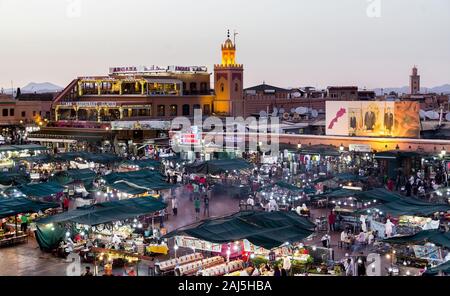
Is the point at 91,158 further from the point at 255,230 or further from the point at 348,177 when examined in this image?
the point at 255,230

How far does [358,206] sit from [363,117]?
10.9 meters

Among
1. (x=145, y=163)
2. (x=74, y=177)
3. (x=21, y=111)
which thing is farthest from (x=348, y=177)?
(x=21, y=111)

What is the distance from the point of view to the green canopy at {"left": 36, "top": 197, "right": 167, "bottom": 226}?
14.2 m

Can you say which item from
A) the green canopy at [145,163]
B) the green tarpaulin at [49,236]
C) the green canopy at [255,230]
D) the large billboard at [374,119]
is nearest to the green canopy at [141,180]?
the green canopy at [145,163]

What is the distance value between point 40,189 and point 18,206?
123 inches

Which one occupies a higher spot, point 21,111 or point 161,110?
point 21,111

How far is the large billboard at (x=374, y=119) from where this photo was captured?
27.1 metres

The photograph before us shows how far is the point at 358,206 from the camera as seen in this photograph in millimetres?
17984

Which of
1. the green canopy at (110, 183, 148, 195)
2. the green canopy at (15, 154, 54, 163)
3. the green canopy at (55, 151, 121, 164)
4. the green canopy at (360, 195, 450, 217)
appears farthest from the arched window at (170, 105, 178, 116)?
the green canopy at (360, 195, 450, 217)

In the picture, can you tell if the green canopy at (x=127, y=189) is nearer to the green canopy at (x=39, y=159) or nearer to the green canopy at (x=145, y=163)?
the green canopy at (x=145, y=163)

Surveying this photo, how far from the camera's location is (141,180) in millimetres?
20141

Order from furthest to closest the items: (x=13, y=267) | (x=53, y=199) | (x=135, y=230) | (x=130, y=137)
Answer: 1. (x=130, y=137)
2. (x=53, y=199)
3. (x=135, y=230)
4. (x=13, y=267)
